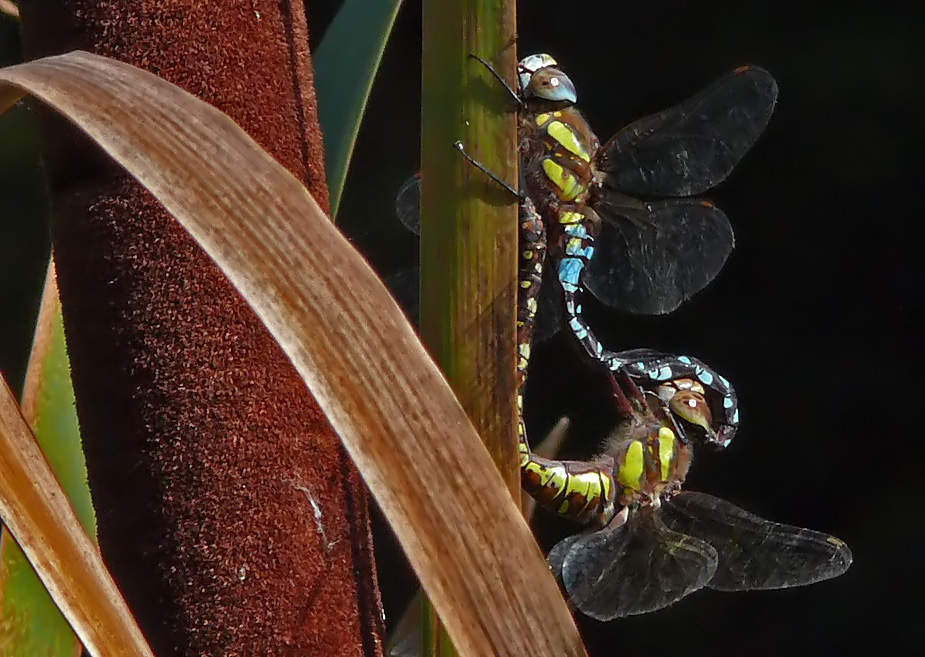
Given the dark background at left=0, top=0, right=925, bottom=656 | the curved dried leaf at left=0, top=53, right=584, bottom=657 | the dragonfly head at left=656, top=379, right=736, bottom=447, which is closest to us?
the curved dried leaf at left=0, top=53, right=584, bottom=657

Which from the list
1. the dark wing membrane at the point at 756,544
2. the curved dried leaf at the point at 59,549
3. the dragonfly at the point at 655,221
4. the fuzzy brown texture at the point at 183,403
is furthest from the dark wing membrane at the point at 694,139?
the curved dried leaf at the point at 59,549

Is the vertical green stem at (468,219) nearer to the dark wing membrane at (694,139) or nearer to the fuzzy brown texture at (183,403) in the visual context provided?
→ the fuzzy brown texture at (183,403)

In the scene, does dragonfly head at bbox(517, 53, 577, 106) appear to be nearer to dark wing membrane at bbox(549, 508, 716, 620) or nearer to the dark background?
dark wing membrane at bbox(549, 508, 716, 620)

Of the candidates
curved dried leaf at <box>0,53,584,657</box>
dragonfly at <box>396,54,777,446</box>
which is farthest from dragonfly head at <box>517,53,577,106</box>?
curved dried leaf at <box>0,53,584,657</box>

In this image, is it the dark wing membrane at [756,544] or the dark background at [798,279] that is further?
the dark background at [798,279]

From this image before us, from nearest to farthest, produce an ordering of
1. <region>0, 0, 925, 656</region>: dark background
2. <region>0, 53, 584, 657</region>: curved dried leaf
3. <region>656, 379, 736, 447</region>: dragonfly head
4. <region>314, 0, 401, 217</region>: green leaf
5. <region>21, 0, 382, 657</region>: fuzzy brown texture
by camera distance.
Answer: <region>0, 53, 584, 657</region>: curved dried leaf
<region>21, 0, 382, 657</region>: fuzzy brown texture
<region>314, 0, 401, 217</region>: green leaf
<region>656, 379, 736, 447</region>: dragonfly head
<region>0, 0, 925, 656</region>: dark background

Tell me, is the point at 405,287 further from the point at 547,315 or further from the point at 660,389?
the point at 660,389

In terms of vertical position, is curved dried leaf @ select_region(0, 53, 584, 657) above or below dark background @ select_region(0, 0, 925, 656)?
above
